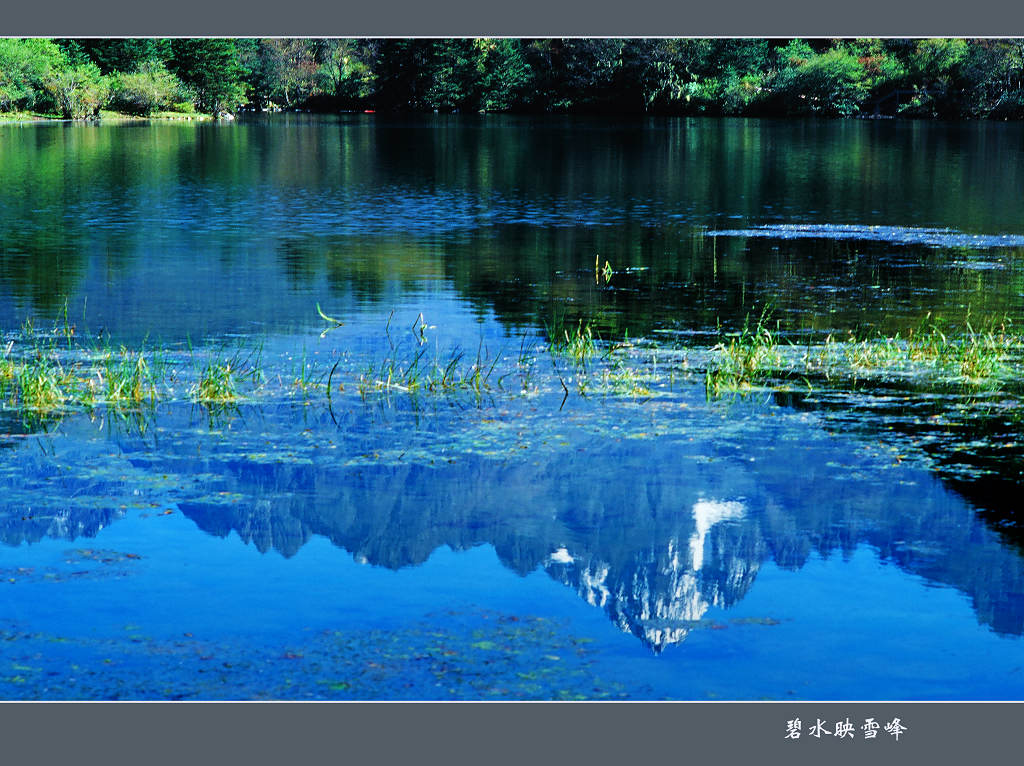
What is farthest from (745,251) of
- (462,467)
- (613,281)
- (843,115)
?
(843,115)

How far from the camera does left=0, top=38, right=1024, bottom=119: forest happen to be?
7062 cm

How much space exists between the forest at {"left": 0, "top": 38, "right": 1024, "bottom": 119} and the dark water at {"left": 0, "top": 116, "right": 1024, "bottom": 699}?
53.6 metres

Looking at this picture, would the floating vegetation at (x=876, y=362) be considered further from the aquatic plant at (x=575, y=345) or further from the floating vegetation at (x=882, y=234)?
the floating vegetation at (x=882, y=234)

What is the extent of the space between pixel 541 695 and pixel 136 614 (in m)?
2.63

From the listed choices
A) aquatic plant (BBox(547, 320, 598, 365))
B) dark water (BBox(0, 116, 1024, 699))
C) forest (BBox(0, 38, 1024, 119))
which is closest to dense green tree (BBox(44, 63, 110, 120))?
forest (BBox(0, 38, 1024, 119))

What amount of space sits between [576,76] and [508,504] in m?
70.0

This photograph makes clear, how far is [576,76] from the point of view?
7631 centimetres

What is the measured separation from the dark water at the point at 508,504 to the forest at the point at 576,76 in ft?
176

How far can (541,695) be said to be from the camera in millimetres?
6492

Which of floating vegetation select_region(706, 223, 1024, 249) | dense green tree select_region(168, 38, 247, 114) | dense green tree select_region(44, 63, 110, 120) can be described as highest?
dense green tree select_region(168, 38, 247, 114)

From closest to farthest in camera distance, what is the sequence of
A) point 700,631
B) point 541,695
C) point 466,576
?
point 541,695, point 700,631, point 466,576

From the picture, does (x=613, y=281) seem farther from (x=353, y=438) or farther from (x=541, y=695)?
(x=541, y=695)

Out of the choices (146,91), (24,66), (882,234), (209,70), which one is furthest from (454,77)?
(882,234)

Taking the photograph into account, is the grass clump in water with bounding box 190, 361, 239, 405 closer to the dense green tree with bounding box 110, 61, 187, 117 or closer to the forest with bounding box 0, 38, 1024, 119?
the forest with bounding box 0, 38, 1024, 119
